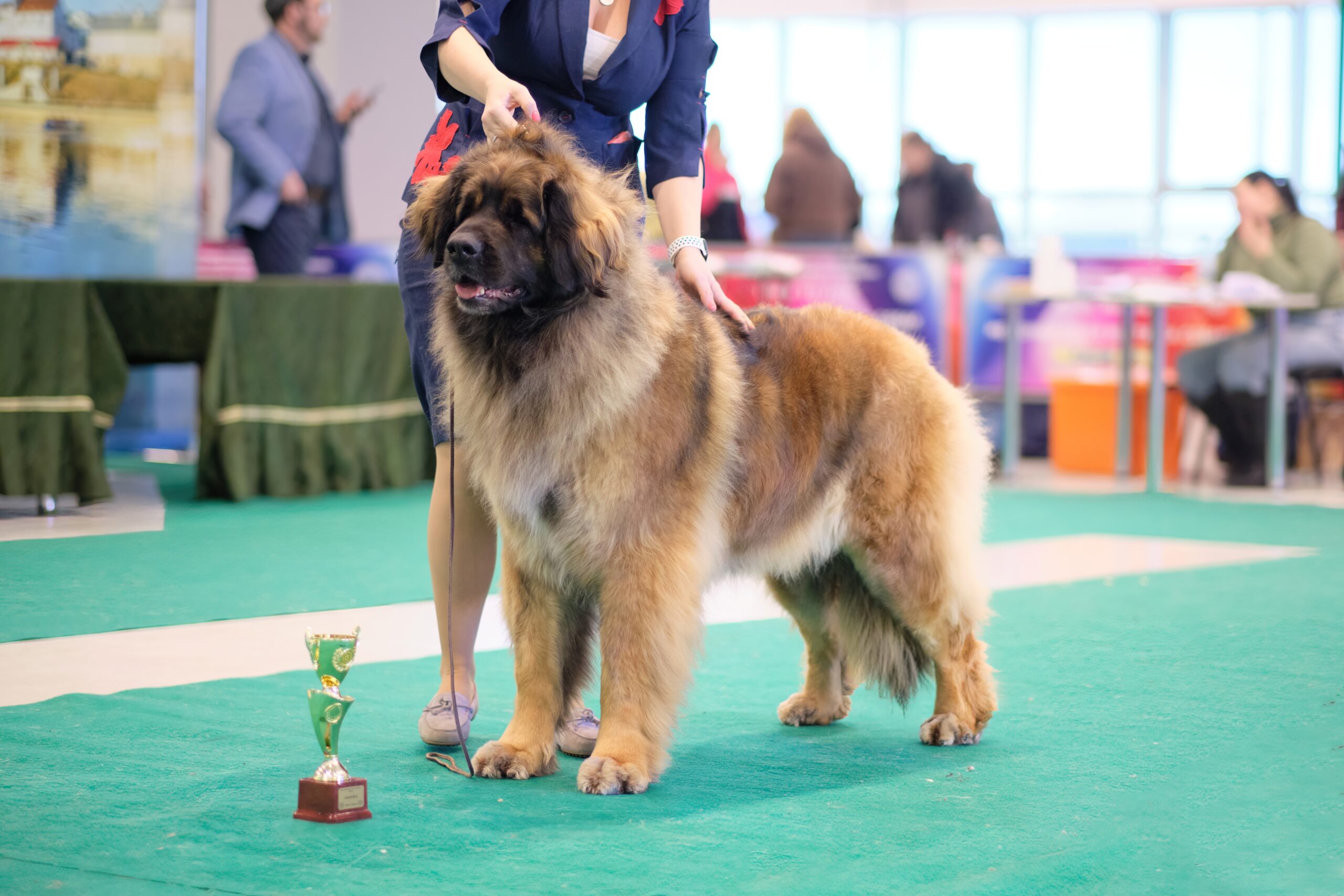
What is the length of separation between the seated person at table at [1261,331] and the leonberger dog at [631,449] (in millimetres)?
7050

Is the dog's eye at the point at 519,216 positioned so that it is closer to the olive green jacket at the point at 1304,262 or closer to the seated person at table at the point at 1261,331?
the seated person at table at the point at 1261,331

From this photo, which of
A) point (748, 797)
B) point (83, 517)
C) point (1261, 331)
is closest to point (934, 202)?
point (1261, 331)

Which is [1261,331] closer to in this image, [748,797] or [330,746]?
[748,797]

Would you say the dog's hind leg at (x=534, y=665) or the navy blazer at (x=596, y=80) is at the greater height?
the navy blazer at (x=596, y=80)

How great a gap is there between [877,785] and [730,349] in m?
1.05

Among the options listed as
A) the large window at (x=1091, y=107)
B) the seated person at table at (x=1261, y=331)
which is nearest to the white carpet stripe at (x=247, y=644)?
the seated person at table at (x=1261, y=331)

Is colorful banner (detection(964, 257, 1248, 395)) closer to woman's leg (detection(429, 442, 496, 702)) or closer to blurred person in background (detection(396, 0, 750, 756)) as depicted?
blurred person in background (detection(396, 0, 750, 756))

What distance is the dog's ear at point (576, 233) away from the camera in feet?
9.52

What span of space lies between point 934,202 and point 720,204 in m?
1.86

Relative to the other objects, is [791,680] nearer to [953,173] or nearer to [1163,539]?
[1163,539]

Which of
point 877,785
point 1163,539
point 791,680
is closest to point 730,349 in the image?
point 877,785

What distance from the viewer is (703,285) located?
3.41 meters

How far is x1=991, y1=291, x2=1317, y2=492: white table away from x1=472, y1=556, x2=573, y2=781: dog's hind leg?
23.1ft

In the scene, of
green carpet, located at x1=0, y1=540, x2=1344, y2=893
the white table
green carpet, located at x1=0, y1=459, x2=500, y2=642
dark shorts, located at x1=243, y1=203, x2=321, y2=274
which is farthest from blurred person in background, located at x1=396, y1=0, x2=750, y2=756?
the white table
